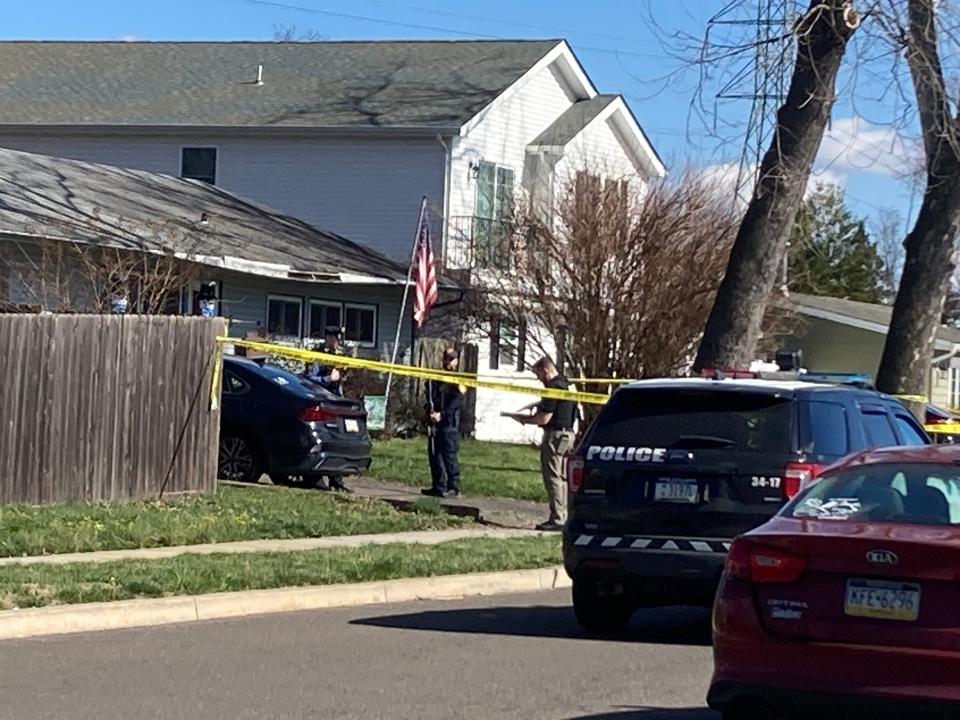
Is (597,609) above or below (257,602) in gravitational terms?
above

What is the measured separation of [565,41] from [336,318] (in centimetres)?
914

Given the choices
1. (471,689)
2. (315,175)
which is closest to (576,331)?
(315,175)

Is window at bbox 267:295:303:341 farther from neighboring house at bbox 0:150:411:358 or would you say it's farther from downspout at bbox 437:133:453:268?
downspout at bbox 437:133:453:268

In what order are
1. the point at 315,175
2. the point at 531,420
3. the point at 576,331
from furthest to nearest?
1. the point at 315,175
2. the point at 576,331
3. the point at 531,420

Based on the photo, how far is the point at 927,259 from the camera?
70.5ft

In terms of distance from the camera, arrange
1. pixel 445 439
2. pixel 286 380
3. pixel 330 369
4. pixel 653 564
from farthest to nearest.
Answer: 1. pixel 330 369
2. pixel 445 439
3. pixel 286 380
4. pixel 653 564

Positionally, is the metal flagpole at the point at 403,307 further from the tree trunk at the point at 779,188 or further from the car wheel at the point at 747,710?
the car wheel at the point at 747,710

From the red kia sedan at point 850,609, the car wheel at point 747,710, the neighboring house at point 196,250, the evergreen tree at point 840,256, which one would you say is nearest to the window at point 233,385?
the neighboring house at point 196,250

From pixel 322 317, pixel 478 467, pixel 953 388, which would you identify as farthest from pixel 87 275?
pixel 953 388

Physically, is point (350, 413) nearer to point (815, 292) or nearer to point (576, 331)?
point (576, 331)

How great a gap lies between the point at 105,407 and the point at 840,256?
176 ft

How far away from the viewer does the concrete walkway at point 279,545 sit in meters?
14.0

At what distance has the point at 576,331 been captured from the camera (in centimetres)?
2952

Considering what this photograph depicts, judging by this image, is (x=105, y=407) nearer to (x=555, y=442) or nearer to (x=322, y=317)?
(x=555, y=442)
